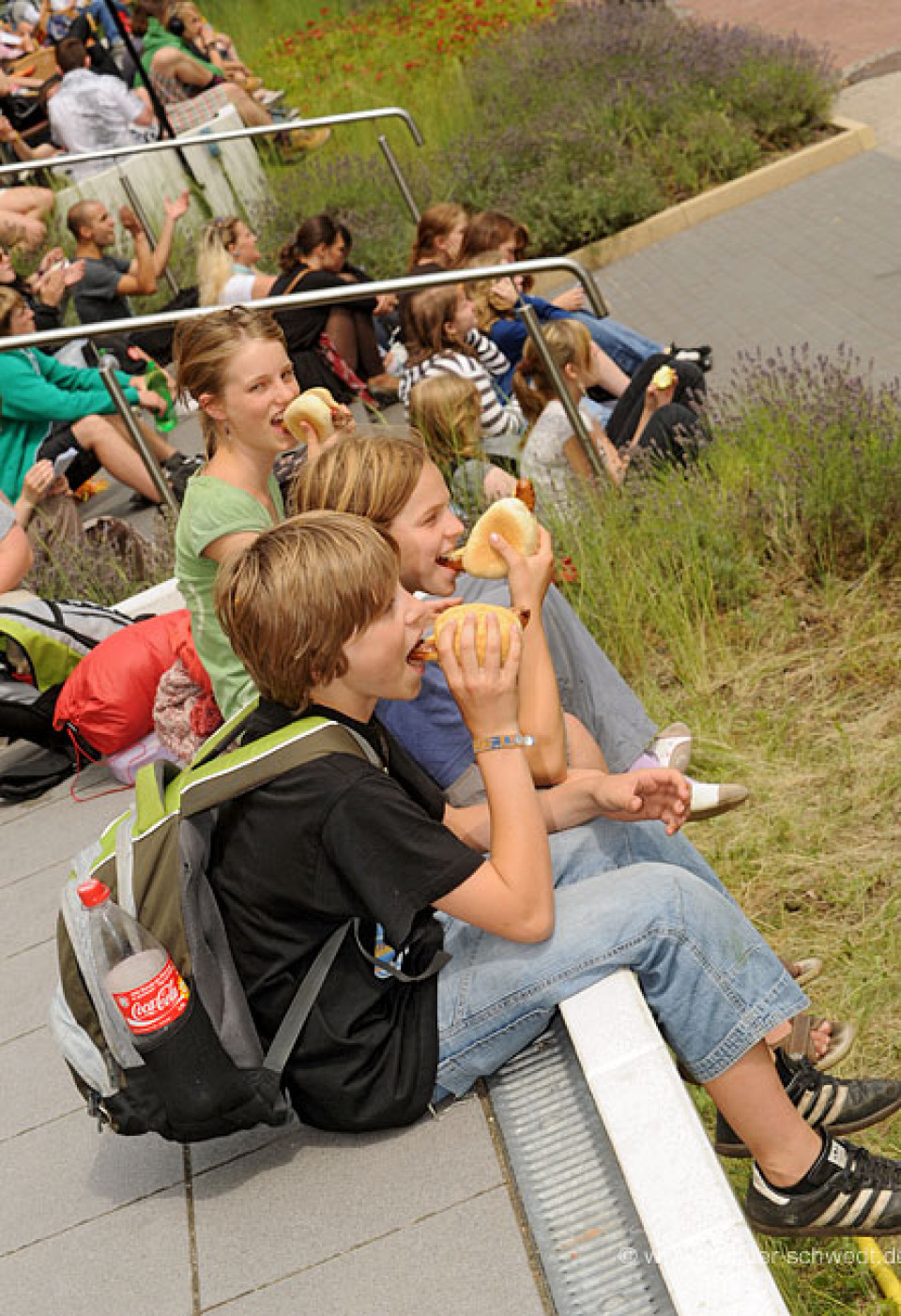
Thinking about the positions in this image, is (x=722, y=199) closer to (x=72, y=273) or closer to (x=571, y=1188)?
(x=72, y=273)

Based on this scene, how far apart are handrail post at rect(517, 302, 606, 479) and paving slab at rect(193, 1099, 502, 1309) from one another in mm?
3029

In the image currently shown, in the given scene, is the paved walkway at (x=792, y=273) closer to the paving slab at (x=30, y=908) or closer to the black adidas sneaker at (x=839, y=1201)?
the paving slab at (x=30, y=908)

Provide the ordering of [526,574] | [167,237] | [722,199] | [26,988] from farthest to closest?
[722,199], [167,237], [26,988], [526,574]

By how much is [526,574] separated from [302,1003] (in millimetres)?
1044

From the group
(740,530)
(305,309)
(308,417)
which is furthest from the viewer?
(305,309)

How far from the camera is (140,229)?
9.82 metres

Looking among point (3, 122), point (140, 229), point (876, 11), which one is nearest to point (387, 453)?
point (140, 229)

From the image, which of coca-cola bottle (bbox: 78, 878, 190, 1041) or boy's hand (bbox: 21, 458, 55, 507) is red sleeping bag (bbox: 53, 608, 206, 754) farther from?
coca-cola bottle (bbox: 78, 878, 190, 1041)

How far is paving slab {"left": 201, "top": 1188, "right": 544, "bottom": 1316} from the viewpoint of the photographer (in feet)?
7.32

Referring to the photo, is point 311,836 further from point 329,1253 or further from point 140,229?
point 140,229

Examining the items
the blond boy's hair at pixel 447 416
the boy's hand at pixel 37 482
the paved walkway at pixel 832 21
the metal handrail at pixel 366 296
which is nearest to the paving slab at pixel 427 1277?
the blond boy's hair at pixel 447 416

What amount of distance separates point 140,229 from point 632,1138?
8759 mm

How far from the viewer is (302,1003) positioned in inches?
93.9

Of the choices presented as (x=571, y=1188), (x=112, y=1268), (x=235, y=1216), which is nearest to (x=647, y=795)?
(x=571, y=1188)
